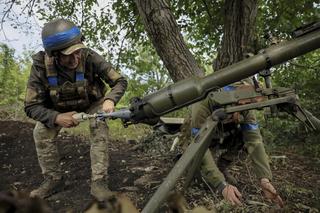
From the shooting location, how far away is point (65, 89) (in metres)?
4.76

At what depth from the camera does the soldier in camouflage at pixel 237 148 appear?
3727 millimetres

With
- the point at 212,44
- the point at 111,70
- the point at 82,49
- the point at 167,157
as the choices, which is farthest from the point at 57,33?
the point at 212,44

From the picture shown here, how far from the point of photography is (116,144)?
8164mm

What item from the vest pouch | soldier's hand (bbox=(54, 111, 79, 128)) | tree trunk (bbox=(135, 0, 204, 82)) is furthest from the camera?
tree trunk (bbox=(135, 0, 204, 82))

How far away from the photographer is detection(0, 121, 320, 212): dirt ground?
4.51m

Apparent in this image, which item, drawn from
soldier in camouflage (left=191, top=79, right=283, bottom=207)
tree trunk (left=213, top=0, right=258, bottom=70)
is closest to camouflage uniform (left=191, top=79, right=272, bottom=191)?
soldier in camouflage (left=191, top=79, right=283, bottom=207)

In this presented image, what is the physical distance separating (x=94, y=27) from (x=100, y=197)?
1027cm

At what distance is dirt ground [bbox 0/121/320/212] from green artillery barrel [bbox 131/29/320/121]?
96cm

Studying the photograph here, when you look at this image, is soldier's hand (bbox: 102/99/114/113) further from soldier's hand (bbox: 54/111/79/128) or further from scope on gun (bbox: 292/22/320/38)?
scope on gun (bbox: 292/22/320/38)

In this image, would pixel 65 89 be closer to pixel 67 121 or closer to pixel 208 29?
pixel 67 121

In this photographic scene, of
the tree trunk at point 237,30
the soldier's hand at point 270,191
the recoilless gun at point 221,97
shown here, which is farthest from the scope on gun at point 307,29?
the tree trunk at point 237,30

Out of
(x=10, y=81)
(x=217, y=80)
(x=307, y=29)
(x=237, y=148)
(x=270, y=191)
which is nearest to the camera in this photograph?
(x=307, y=29)

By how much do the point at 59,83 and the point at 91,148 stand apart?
0.80 m

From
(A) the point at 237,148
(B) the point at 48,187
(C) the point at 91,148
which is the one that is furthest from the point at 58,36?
(A) the point at 237,148
